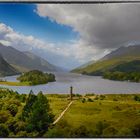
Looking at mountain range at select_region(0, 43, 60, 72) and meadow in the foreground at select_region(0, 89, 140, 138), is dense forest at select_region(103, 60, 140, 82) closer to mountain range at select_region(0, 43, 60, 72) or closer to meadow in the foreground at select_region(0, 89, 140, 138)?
meadow in the foreground at select_region(0, 89, 140, 138)

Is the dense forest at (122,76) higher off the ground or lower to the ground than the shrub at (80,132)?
higher

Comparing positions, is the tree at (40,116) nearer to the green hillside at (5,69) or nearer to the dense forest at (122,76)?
the green hillside at (5,69)

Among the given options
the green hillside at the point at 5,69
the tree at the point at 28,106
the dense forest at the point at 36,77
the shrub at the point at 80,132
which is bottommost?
the shrub at the point at 80,132

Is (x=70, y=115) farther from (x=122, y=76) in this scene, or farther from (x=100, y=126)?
(x=122, y=76)

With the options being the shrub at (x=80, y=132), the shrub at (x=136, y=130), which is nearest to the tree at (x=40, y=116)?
the shrub at (x=80, y=132)

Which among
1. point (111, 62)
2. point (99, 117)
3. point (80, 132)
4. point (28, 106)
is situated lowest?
point (80, 132)

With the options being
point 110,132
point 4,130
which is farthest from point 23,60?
point 110,132

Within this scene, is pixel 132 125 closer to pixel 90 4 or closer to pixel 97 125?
pixel 97 125

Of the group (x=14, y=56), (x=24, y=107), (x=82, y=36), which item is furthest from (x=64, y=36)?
(x=24, y=107)
